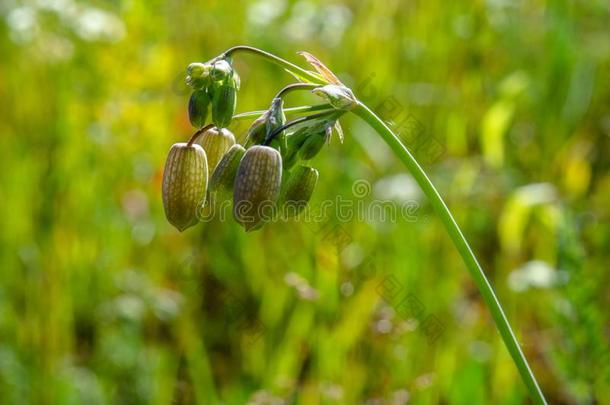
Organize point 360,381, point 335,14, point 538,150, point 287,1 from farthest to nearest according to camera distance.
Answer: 1. point 287,1
2. point 538,150
3. point 335,14
4. point 360,381

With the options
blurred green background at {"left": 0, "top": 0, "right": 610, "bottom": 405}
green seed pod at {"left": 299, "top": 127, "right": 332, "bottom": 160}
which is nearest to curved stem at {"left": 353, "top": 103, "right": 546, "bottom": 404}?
green seed pod at {"left": 299, "top": 127, "right": 332, "bottom": 160}

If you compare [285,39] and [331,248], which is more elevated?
[285,39]

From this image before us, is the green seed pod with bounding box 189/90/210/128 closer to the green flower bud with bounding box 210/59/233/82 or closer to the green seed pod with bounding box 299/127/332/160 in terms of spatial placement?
the green flower bud with bounding box 210/59/233/82

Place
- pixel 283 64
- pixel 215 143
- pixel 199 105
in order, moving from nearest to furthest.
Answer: pixel 283 64 < pixel 199 105 < pixel 215 143

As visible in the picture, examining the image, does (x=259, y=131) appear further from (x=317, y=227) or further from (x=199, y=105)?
(x=317, y=227)

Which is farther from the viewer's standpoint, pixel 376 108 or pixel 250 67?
pixel 250 67

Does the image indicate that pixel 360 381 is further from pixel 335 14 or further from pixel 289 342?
pixel 335 14

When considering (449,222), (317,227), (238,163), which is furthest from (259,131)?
(317,227)

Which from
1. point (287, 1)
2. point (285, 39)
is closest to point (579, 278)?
point (285, 39)
